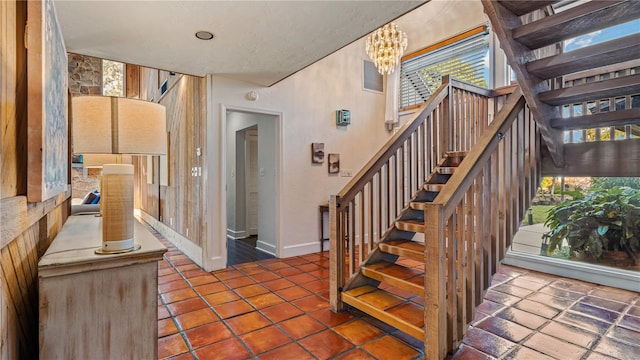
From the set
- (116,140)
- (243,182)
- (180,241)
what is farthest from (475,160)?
(243,182)

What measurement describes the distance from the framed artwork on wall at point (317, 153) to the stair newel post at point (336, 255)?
1.97m

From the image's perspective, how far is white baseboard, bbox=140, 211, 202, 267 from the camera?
402 centimetres

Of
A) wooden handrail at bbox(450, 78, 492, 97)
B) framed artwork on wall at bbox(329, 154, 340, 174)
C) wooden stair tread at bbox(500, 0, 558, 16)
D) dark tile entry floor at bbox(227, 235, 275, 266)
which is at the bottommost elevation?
dark tile entry floor at bbox(227, 235, 275, 266)

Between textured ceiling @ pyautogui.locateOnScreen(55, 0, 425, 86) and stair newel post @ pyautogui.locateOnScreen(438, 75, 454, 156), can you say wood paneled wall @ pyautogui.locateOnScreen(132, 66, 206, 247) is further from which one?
stair newel post @ pyautogui.locateOnScreen(438, 75, 454, 156)

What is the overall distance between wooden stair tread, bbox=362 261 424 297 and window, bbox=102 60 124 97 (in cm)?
872

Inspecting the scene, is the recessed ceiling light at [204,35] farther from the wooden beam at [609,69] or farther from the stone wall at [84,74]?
the stone wall at [84,74]

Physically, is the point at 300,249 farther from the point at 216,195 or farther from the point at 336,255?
the point at 336,255

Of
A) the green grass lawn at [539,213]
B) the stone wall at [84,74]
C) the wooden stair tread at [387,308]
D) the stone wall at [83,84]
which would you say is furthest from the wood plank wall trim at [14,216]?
the stone wall at [84,74]

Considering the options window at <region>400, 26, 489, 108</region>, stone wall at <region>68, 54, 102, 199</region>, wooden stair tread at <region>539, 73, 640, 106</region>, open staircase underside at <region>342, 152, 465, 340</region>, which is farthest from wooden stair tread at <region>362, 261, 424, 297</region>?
stone wall at <region>68, 54, 102, 199</region>

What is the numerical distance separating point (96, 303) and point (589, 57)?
9.27ft

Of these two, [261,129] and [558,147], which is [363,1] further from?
[261,129]

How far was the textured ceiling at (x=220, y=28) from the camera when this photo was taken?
217cm

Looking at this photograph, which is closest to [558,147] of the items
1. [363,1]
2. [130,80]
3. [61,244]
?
[363,1]

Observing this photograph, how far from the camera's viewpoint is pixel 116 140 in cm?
146
